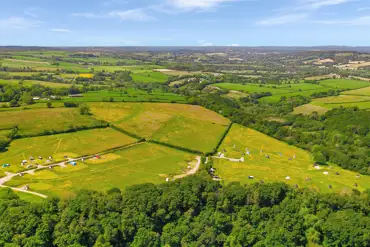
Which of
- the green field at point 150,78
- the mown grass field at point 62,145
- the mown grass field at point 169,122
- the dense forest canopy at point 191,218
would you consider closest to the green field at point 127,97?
the mown grass field at point 169,122

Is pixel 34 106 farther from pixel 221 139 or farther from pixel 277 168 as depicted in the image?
pixel 277 168

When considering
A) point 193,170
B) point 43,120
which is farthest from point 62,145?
point 193,170

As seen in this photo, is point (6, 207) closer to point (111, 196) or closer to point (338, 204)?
point (111, 196)

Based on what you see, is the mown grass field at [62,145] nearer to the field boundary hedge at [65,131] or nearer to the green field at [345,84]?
the field boundary hedge at [65,131]

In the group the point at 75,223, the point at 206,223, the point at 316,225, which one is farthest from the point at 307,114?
the point at 75,223

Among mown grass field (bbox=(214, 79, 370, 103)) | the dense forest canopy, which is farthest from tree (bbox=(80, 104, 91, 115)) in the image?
mown grass field (bbox=(214, 79, 370, 103))
